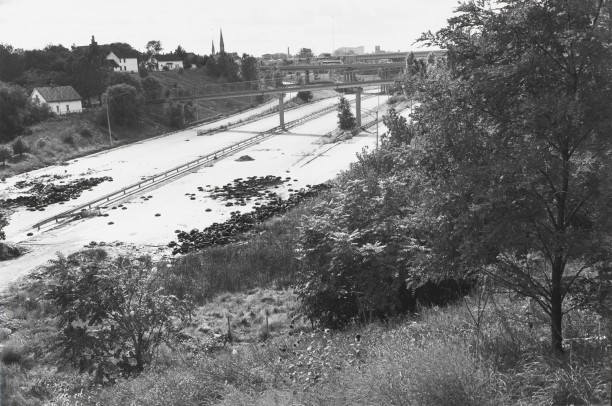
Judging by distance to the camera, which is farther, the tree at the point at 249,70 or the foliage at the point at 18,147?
the tree at the point at 249,70

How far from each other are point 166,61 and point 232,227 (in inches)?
4130

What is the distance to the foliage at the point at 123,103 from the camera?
254 ft

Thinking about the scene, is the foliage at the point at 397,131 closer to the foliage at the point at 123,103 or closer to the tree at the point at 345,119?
the tree at the point at 345,119

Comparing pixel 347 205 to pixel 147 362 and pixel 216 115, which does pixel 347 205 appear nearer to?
pixel 147 362

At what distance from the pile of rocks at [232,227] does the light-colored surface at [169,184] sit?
1.16m

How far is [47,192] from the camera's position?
164ft

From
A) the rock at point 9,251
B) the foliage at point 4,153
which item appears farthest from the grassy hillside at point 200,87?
the rock at point 9,251

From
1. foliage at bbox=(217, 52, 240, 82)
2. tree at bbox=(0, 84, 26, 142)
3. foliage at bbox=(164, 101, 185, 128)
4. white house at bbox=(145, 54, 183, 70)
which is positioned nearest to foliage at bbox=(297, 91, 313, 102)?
foliage at bbox=(217, 52, 240, 82)

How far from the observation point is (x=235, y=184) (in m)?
53.2

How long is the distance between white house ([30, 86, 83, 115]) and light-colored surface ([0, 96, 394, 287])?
44.3ft

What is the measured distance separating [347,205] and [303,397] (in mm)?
9957

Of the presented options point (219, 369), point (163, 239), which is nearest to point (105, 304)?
point (219, 369)

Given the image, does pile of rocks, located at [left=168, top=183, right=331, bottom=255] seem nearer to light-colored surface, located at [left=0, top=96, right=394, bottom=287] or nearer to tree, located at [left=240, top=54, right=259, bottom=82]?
light-colored surface, located at [left=0, top=96, right=394, bottom=287]

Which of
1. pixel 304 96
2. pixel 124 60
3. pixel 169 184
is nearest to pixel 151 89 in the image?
pixel 124 60
